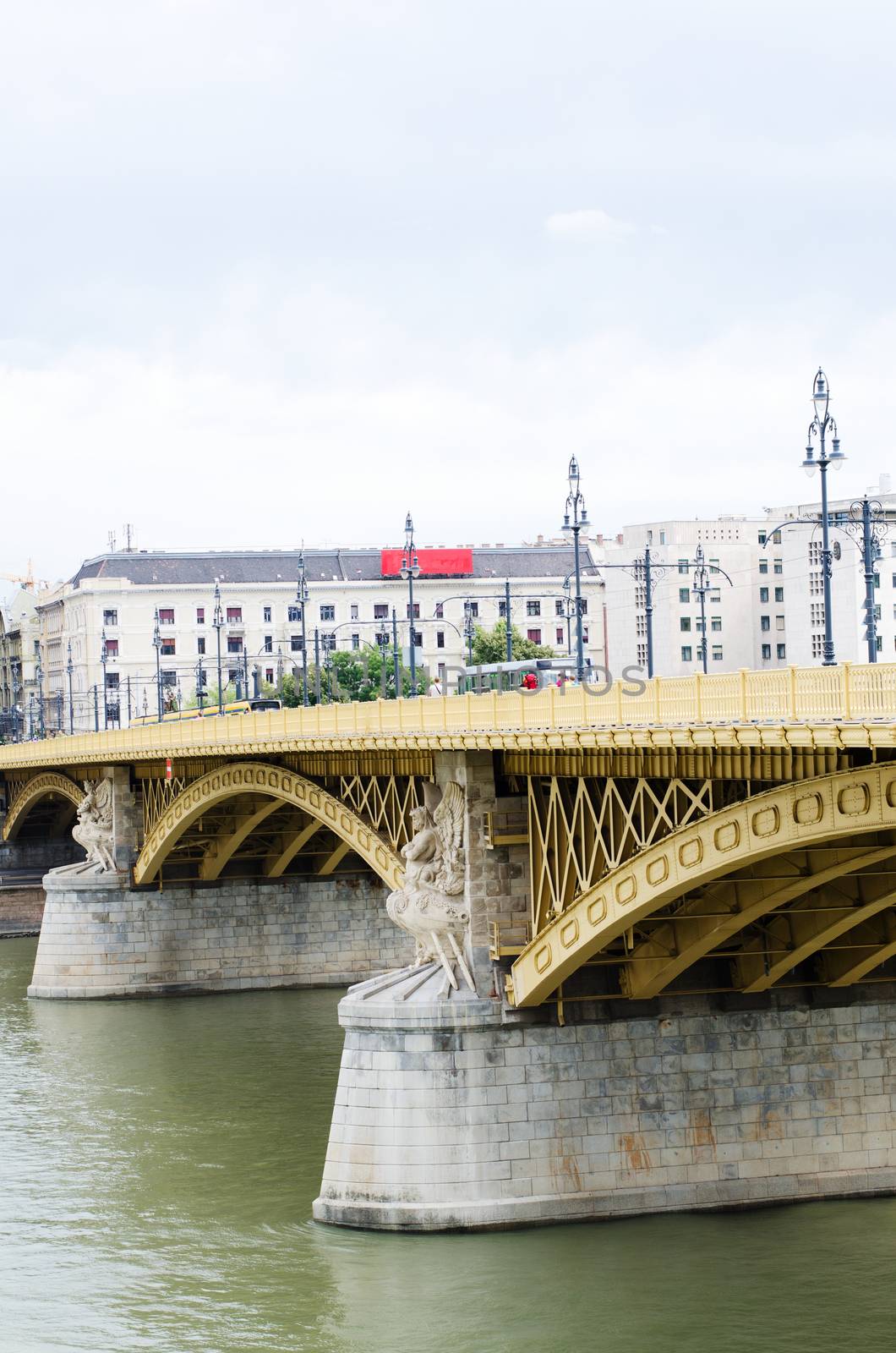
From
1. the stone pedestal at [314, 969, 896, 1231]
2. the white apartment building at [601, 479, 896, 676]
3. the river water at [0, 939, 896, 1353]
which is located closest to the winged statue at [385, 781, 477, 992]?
the stone pedestal at [314, 969, 896, 1231]

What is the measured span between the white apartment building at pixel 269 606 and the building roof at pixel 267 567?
72 mm

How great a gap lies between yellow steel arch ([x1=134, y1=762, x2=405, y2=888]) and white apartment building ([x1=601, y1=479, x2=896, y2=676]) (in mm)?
39398

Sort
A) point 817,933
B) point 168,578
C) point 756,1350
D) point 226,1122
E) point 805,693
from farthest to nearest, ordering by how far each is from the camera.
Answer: point 168,578, point 226,1122, point 817,933, point 756,1350, point 805,693

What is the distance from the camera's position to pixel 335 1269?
1225 inches

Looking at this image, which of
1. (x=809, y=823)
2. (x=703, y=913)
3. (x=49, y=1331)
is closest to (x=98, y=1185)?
(x=49, y=1331)

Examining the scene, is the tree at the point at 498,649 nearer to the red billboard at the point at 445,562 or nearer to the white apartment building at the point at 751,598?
the white apartment building at the point at 751,598

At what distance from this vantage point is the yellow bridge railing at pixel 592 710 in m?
22.1

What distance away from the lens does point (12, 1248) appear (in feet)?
110

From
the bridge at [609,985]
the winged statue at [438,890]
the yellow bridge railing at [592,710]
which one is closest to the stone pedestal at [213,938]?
the yellow bridge railing at [592,710]

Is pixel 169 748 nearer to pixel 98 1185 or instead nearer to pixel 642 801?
pixel 98 1185

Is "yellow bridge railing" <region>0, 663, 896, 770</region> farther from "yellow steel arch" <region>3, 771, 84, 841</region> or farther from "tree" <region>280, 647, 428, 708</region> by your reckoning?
"tree" <region>280, 647, 428, 708</region>

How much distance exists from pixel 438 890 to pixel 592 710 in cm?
782

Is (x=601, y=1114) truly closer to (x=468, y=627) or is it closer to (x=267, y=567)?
Answer: (x=468, y=627)

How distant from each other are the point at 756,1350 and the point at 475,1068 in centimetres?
729
